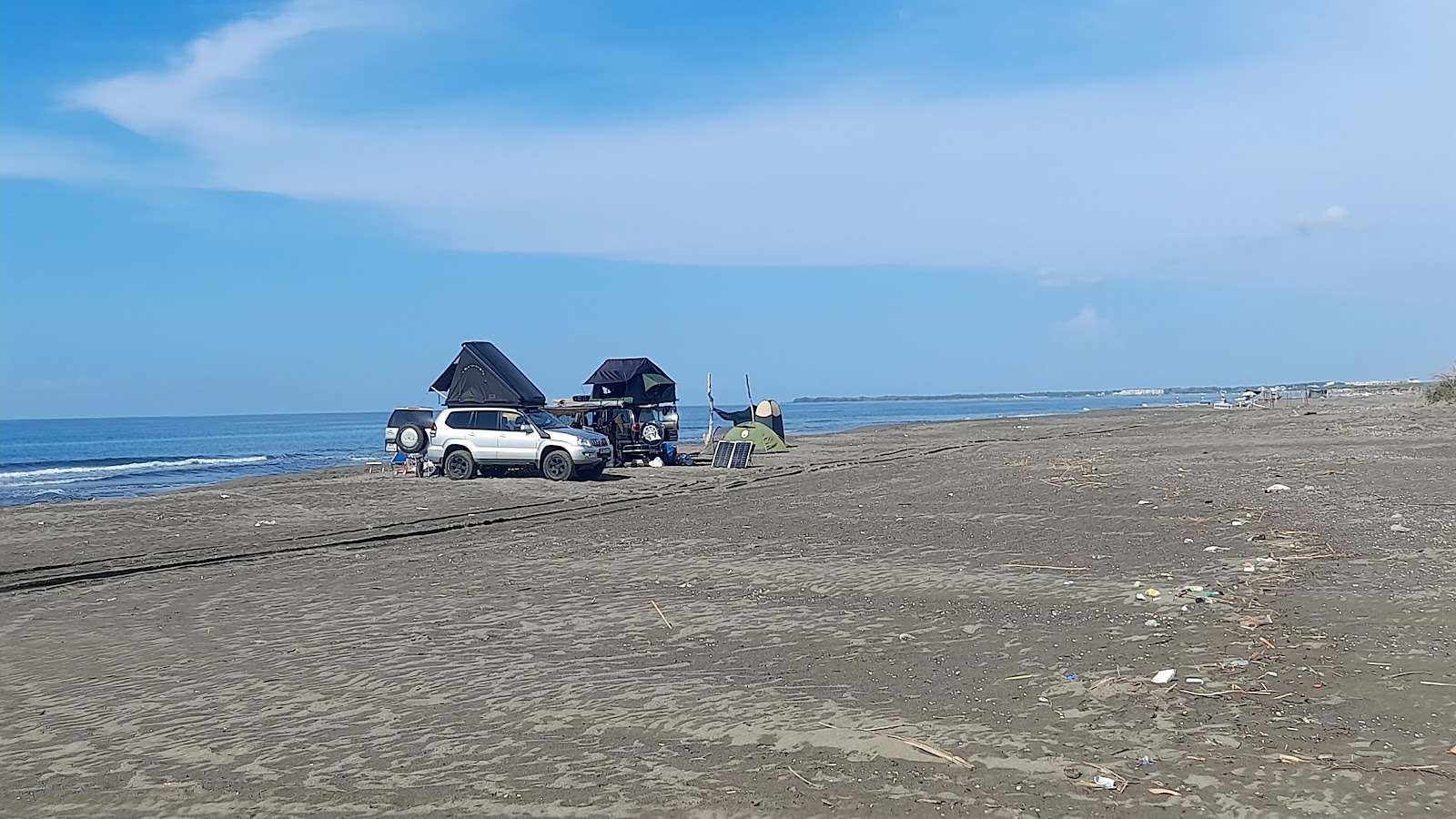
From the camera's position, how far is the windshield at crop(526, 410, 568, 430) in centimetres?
2589

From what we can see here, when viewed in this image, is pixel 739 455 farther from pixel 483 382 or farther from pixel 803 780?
pixel 803 780

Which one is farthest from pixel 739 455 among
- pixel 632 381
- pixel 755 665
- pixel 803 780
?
pixel 803 780

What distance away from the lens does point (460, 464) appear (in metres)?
25.9

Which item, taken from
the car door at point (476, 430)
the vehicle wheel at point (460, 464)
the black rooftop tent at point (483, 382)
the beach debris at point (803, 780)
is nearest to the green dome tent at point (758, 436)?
the black rooftop tent at point (483, 382)

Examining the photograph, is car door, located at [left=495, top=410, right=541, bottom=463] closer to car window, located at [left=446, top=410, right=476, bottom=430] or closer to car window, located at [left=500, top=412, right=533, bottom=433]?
car window, located at [left=500, top=412, right=533, bottom=433]

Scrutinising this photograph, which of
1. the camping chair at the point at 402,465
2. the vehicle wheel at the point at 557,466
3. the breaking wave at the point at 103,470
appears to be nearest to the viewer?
the vehicle wheel at the point at 557,466

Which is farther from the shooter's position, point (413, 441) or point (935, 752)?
point (413, 441)

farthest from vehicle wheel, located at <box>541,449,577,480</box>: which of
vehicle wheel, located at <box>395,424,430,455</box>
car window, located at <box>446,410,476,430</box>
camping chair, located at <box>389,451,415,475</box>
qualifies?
camping chair, located at <box>389,451,415,475</box>

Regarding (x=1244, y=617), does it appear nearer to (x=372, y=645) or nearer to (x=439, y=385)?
(x=372, y=645)

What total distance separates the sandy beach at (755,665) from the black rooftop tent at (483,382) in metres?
11.5

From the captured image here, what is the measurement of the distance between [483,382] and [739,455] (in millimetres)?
6972

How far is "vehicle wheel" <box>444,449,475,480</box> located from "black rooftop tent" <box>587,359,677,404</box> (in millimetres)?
6898

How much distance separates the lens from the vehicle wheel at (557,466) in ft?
82.8

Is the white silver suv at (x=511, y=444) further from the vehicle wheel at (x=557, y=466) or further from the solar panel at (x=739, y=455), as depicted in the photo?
the solar panel at (x=739, y=455)
